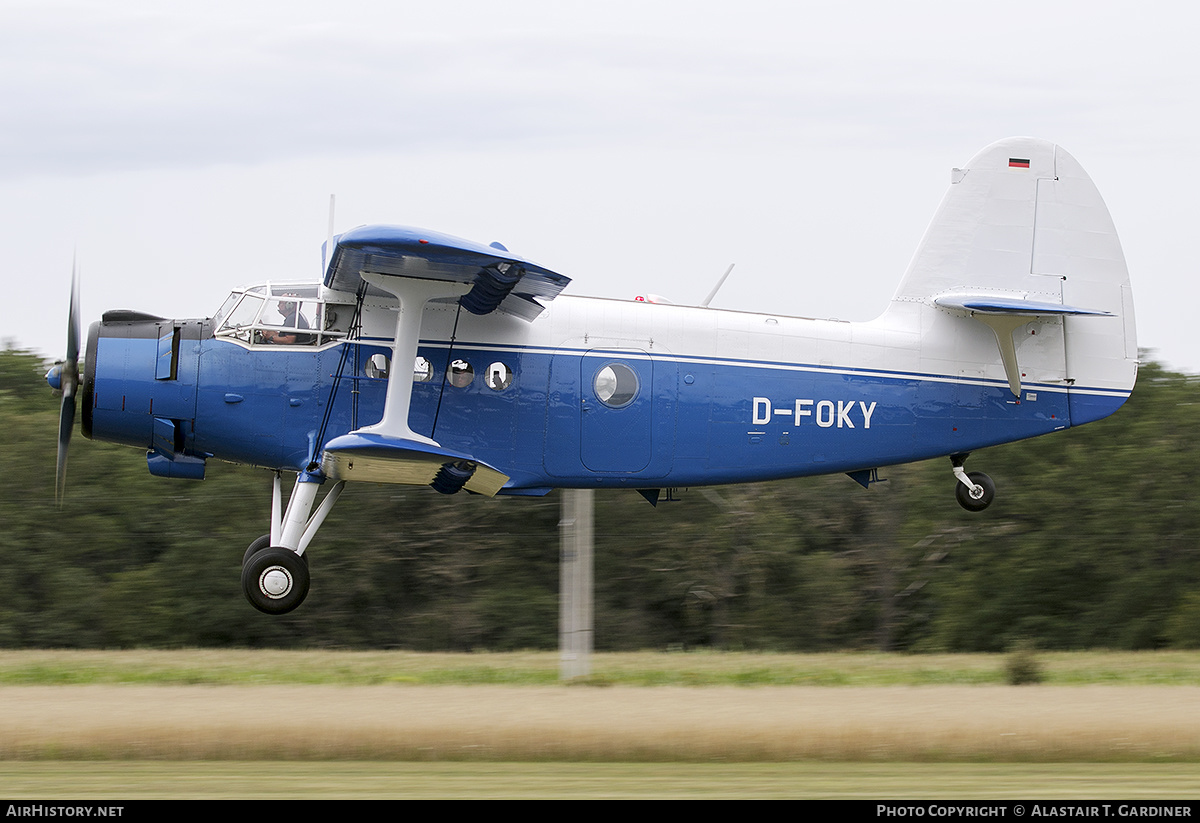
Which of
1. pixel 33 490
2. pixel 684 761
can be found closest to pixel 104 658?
pixel 684 761

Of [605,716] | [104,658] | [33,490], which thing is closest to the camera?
[605,716]

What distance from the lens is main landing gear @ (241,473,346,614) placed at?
11.4 metres

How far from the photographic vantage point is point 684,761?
10.5 meters

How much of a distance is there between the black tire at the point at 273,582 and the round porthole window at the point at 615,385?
318 cm

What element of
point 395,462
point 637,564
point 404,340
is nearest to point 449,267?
point 404,340

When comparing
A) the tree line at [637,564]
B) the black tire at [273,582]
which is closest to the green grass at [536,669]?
the black tire at [273,582]

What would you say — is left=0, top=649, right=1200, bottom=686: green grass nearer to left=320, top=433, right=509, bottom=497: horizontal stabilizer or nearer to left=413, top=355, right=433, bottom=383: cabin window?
left=320, top=433, right=509, bottom=497: horizontal stabilizer

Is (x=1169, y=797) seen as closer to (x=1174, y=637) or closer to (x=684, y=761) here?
(x=684, y=761)

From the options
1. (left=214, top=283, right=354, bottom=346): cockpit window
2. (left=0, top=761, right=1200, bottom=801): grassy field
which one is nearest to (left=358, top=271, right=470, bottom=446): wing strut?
(left=214, top=283, right=354, bottom=346): cockpit window

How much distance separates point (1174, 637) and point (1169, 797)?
16176mm

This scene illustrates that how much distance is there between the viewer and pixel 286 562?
11.5 metres

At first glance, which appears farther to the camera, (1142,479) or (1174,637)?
(1142,479)

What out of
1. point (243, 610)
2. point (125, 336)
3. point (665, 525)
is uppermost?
point (125, 336)

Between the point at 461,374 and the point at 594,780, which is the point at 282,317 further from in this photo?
the point at 594,780
